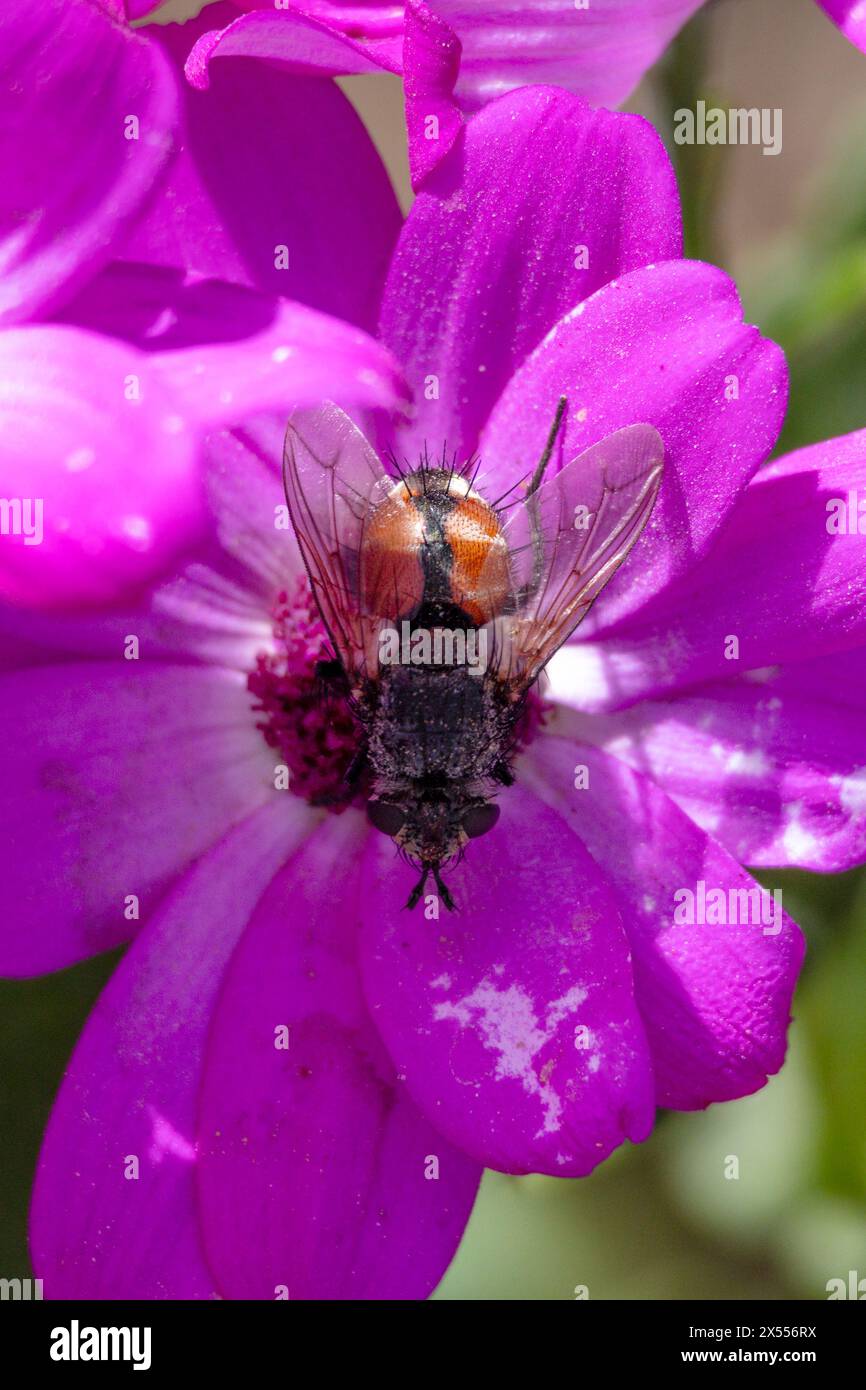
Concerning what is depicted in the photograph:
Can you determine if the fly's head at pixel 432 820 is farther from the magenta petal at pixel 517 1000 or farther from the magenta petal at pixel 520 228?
the magenta petal at pixel 520 228

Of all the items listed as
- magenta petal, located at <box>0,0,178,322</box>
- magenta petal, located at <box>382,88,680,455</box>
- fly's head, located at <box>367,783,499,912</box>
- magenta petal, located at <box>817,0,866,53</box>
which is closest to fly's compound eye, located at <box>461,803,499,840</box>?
fly's head, located at <box>367,783,499,912</box>

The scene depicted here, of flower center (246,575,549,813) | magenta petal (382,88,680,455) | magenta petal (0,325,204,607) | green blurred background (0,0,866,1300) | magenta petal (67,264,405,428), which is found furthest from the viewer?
green blurred background (0,0,866,1300)

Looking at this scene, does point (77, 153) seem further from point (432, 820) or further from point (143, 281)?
point (432, 820)

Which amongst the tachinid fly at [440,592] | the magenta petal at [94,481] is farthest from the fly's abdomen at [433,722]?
the magenta petal at [94,481]

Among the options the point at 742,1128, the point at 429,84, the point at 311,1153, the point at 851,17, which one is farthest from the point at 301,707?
the point at 742,1128

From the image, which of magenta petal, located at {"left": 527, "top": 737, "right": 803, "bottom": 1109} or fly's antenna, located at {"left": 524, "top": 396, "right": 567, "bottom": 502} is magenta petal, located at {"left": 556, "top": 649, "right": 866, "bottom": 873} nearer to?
magenta petal, located at {"left": 527, "top": 737, "right": 803, "bottom": 1109}

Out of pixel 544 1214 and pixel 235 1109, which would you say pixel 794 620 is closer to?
pixel 235 1109

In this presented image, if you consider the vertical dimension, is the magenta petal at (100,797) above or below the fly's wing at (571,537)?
below
